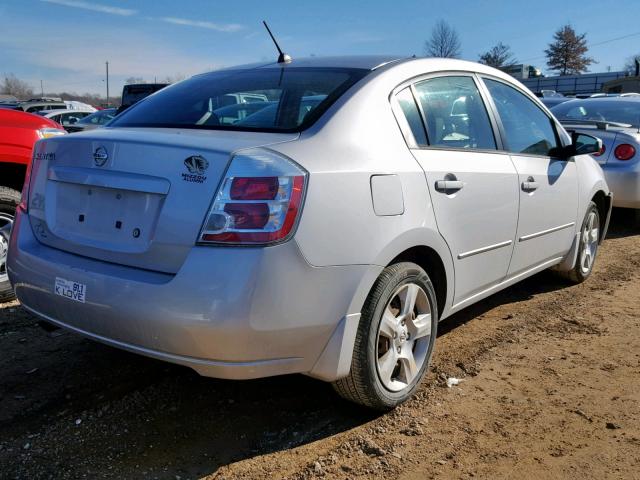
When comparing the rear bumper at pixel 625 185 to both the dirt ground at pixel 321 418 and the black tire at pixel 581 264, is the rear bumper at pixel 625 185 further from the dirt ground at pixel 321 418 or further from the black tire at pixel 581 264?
the dirt ground at pixel 321 418

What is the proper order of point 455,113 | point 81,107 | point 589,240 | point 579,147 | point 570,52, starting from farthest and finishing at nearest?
point 570,52
point 81,107
point 589,240
point 579,147
point 455,113

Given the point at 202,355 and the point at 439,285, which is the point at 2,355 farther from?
the point at 439,285

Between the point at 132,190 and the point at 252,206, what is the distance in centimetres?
54

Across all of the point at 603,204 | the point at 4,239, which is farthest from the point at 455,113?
the point at 4,239

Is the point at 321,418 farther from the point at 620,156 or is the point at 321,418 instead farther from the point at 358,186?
the point at 620,156

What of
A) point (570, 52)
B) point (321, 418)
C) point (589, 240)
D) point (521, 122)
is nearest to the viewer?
point (321, 418)

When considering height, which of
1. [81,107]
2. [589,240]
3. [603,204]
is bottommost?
[589,240]

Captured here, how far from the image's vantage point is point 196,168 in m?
2.33

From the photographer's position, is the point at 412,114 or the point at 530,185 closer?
the point at 412,114

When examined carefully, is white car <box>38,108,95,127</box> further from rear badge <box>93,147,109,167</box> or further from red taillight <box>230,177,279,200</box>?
red taillight <box>230,177,279,200</box>

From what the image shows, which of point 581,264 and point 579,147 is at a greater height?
point 579,147

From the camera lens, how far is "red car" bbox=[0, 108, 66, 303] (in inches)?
178

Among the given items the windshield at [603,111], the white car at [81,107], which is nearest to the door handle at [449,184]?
the windshield at [603,111]

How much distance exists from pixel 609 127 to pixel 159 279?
6.50 metres
